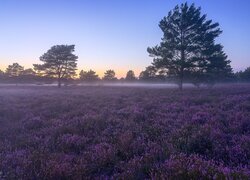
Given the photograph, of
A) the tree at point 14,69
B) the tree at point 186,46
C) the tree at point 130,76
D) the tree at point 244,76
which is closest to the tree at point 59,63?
the tree at point 186,46

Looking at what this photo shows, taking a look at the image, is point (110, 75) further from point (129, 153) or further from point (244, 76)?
point (129, 153)

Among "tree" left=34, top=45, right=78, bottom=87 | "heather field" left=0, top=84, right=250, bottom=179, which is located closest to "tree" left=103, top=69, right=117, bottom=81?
"tree" left=34, top=45, right=78, bottom=87

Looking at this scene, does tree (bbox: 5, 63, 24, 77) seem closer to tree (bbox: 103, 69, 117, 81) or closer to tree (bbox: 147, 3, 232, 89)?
tree (bbox: 103, 69, 117, 81)

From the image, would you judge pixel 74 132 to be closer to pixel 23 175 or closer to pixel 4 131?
pixel 4 131

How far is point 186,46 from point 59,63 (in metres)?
33.3

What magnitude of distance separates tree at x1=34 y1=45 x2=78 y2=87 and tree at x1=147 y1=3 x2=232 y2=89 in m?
29.4

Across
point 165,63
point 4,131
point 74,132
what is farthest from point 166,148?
point 165,63

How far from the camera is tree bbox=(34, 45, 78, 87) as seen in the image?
190 ft

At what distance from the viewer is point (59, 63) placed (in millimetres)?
58312

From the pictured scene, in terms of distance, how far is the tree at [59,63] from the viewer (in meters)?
57.8

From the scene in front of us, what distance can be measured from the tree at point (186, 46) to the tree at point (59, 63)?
29.4 m

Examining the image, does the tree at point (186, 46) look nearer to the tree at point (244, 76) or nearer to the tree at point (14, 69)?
the tree at point (14, 69)

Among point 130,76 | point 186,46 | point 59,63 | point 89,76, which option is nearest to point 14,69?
point 89,76

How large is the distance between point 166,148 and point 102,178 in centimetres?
162
